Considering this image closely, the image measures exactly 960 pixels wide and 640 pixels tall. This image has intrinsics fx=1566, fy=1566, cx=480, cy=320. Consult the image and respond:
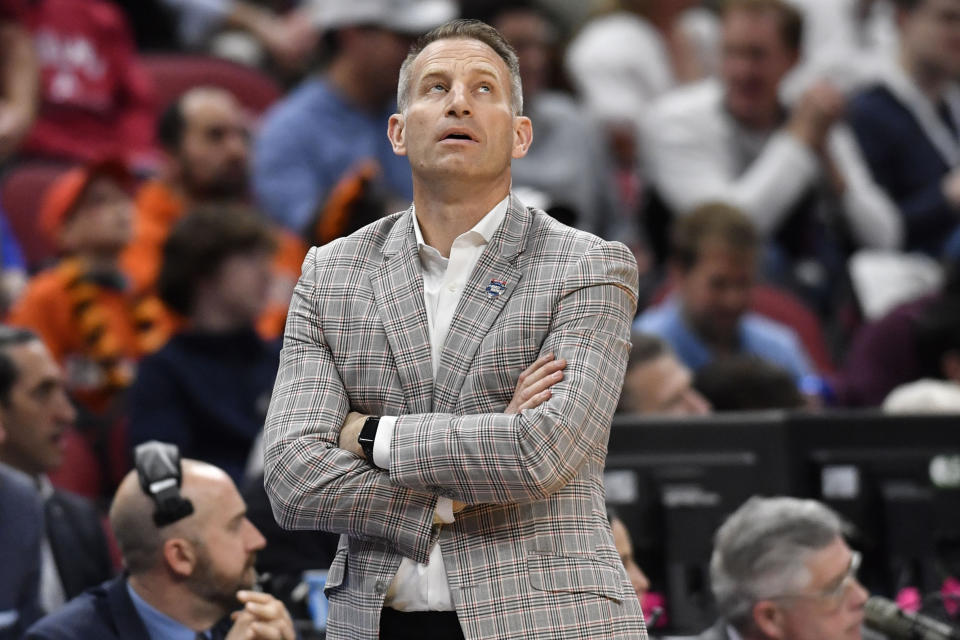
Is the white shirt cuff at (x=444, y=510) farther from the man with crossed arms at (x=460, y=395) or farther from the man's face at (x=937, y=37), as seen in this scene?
the man's face at (x=937, y=37)

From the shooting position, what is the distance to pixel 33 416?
4188 mm

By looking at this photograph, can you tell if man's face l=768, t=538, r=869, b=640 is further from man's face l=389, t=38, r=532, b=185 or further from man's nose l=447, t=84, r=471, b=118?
man's nose l=447, t=84, r=471, b=118

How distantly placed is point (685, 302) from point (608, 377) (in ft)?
11.3

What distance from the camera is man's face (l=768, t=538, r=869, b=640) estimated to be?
3.44m

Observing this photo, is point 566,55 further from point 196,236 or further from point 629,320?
point 629,320

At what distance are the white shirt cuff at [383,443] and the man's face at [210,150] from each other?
14.2 feet

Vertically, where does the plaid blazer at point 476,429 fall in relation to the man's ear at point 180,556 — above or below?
above

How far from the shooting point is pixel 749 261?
5727 mm

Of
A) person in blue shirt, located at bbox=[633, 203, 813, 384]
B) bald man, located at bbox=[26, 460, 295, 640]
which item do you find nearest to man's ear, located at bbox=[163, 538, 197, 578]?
bald man, located at bbox=[26, 460, 295, 640]

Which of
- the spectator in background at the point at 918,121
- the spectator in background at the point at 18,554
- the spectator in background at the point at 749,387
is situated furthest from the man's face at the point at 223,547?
the spectator in background at the point at 918,121

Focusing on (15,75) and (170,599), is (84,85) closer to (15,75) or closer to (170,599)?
(15,75)

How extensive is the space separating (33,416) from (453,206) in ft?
7.04

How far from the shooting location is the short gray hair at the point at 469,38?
2.46 meters

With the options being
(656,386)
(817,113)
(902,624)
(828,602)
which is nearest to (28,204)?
(656,386)
